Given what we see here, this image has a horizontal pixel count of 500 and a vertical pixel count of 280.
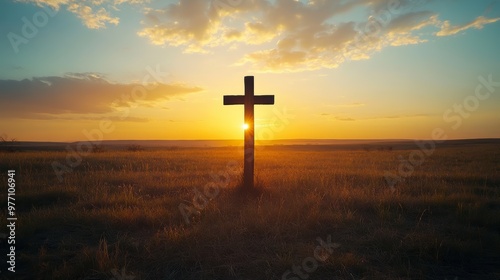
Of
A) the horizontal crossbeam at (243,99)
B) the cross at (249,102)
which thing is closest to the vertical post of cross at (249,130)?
the cross at (249,102)

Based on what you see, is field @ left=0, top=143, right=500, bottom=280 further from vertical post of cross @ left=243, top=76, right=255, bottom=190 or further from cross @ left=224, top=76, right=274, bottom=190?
cross @ left=224, top=76, right=274, bottom=190

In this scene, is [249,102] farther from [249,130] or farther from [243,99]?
[249,130]

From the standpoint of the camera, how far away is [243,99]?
7992 mm

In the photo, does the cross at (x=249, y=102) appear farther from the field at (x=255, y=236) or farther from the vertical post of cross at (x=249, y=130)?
the field at (x=255, y=236)

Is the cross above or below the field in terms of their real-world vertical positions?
above

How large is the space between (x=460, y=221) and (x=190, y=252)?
200 inches

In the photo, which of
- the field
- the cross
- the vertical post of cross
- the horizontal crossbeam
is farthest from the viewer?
the horizontal crossbeam

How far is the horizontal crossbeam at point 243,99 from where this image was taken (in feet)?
26.0

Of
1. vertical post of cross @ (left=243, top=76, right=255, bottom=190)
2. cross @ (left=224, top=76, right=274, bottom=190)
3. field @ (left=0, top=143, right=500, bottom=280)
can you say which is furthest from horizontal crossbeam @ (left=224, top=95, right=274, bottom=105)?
field @ (left=0, top=143, right=500, bottom=280)

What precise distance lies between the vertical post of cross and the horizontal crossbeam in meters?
0.13

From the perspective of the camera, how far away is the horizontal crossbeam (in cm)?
791

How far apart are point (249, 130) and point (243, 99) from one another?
2.82 ft

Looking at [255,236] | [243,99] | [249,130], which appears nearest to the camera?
[255,236]

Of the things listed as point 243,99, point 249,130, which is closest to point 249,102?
point 243,99
